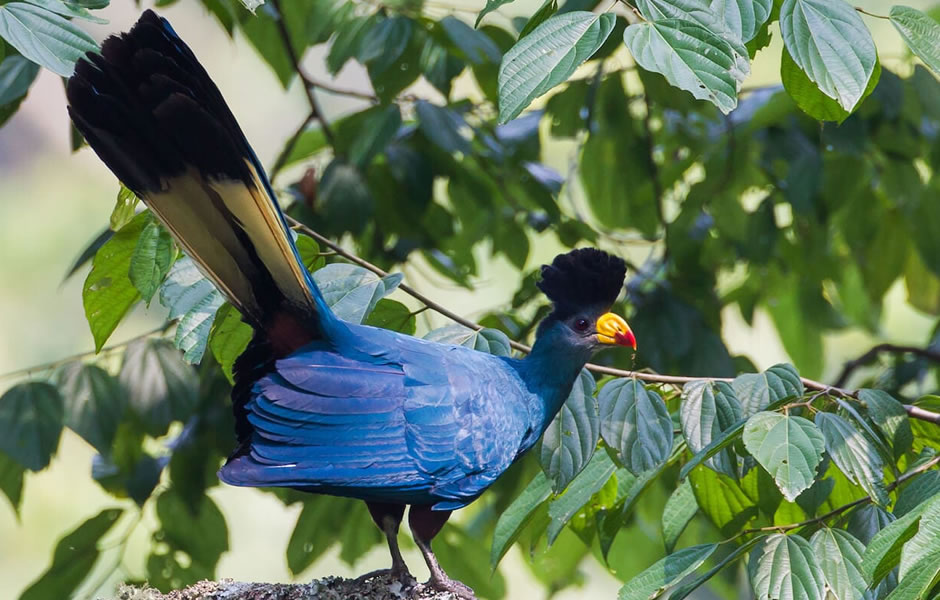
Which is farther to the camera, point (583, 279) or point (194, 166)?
point (583, 279)

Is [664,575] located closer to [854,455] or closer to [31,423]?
[854,455]

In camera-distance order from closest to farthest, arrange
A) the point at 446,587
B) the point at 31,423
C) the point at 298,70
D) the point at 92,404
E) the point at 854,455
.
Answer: the point at 854,455 < the point at 446,587 < the point at 31,423 < the point at 92,404 < the point at 298,70

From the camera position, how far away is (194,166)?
2.35 m

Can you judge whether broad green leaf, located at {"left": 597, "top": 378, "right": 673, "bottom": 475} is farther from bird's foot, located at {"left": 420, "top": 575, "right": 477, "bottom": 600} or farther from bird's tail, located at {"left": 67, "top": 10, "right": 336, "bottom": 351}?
bird's tail, located at {"left": 67, "top": 10, "right": 336, "bottom": 351}

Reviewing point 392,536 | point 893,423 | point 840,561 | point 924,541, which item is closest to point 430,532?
point 392,536

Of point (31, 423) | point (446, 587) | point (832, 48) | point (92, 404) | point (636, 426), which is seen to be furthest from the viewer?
point (92, 404)

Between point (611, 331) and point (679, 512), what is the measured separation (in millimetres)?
491

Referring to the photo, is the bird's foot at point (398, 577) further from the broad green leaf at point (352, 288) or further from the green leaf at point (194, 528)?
the green leaf at point (194, 528)

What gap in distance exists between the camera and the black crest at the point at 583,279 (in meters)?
2.72

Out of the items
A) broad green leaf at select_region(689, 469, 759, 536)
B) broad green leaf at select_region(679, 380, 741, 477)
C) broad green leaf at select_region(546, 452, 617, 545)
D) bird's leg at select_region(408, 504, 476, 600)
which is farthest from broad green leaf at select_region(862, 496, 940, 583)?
bird's leg at select_region(408, 504, 476, 600)

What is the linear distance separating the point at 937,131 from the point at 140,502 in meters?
3.38

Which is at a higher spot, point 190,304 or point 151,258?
point 151,258

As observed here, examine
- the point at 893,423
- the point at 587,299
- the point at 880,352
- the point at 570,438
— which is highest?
the point at 587,299

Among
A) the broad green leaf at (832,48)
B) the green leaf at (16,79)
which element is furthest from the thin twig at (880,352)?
the green leaf at (16,79)
